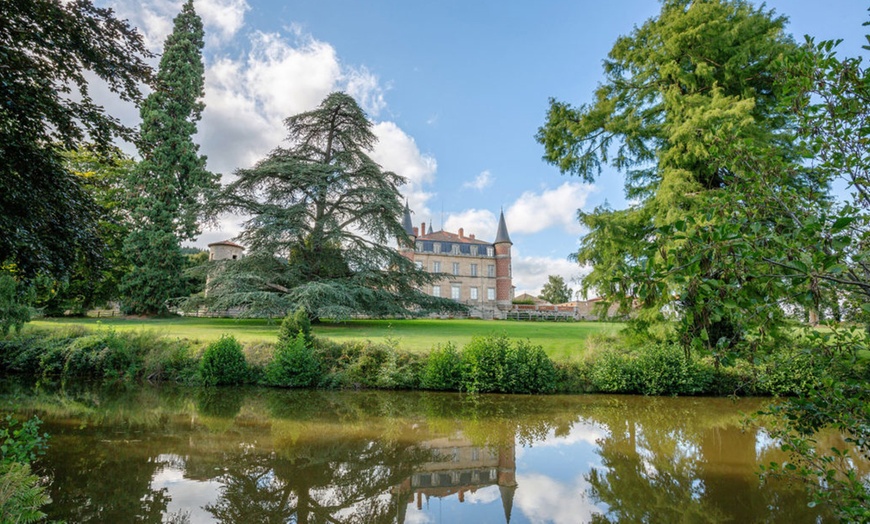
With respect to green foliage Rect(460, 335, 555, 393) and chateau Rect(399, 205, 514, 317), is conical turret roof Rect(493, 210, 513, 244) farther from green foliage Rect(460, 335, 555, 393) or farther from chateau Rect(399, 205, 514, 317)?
green foliage Rect(460, 335, 555, 393)

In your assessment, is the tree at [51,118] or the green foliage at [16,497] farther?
the tree at [51,118]

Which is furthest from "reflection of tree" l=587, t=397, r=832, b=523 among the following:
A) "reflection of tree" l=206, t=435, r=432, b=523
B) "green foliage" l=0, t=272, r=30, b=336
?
"green foliage" l=0, t=272, r=30, b=336

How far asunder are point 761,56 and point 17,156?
13.1 metres

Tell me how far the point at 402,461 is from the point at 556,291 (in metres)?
48.6

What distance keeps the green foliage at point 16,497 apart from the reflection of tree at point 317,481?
149 cm

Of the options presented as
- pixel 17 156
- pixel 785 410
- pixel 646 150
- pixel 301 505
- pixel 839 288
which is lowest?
pixel 301 505

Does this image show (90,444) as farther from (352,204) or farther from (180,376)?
(352,204)

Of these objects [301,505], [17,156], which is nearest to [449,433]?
[301,505]

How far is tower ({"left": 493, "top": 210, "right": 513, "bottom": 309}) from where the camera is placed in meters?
41.0

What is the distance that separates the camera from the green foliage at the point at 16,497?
287cm

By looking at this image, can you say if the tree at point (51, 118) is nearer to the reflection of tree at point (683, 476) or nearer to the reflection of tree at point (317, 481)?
the reflection of tree at point (317, 481)

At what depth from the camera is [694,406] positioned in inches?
347

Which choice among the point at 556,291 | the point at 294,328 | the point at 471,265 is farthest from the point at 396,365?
the point at 556,291

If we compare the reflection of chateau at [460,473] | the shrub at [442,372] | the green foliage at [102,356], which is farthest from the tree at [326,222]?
the reflection of chateau at [460,473]
